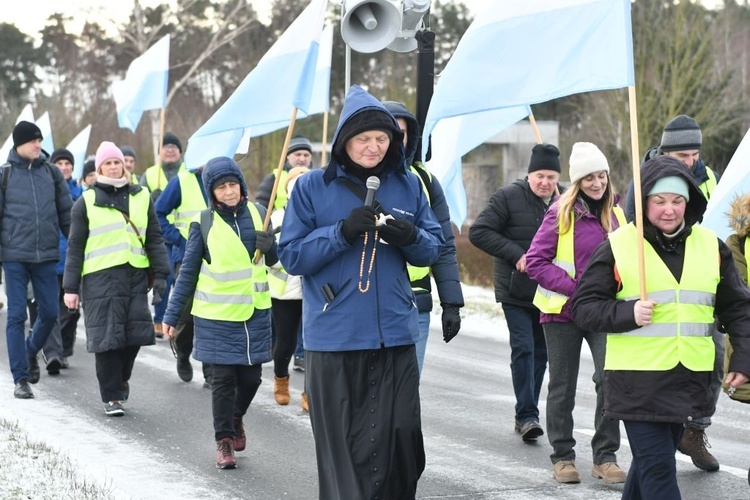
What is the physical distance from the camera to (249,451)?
8.23 m

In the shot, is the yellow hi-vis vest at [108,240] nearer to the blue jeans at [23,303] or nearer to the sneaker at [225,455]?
the blue jeans at [23,303]

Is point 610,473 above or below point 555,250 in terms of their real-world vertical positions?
below

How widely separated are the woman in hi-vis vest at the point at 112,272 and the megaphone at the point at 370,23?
6.50 feet

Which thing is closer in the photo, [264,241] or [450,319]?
[450,319]

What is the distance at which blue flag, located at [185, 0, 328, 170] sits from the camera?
8859 millimetres

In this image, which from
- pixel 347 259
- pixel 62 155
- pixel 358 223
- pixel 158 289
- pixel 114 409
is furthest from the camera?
pixel 62 155

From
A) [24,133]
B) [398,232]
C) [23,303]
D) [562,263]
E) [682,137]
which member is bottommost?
[23,303]

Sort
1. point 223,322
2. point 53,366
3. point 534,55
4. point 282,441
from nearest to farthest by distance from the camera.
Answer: point 534,55
point 223,322
point 282,441
point 53,366

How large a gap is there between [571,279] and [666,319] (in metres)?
1.75

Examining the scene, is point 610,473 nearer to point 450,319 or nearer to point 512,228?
point 450,319

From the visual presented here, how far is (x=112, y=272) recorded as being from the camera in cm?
945

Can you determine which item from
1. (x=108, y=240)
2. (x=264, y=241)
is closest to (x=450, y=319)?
(x=264, y=241)

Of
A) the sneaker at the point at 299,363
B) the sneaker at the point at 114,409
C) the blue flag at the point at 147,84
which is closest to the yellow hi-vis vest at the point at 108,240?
the sneaker at the point at 114,409

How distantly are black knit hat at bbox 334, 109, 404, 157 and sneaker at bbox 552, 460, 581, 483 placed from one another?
2597 mm
